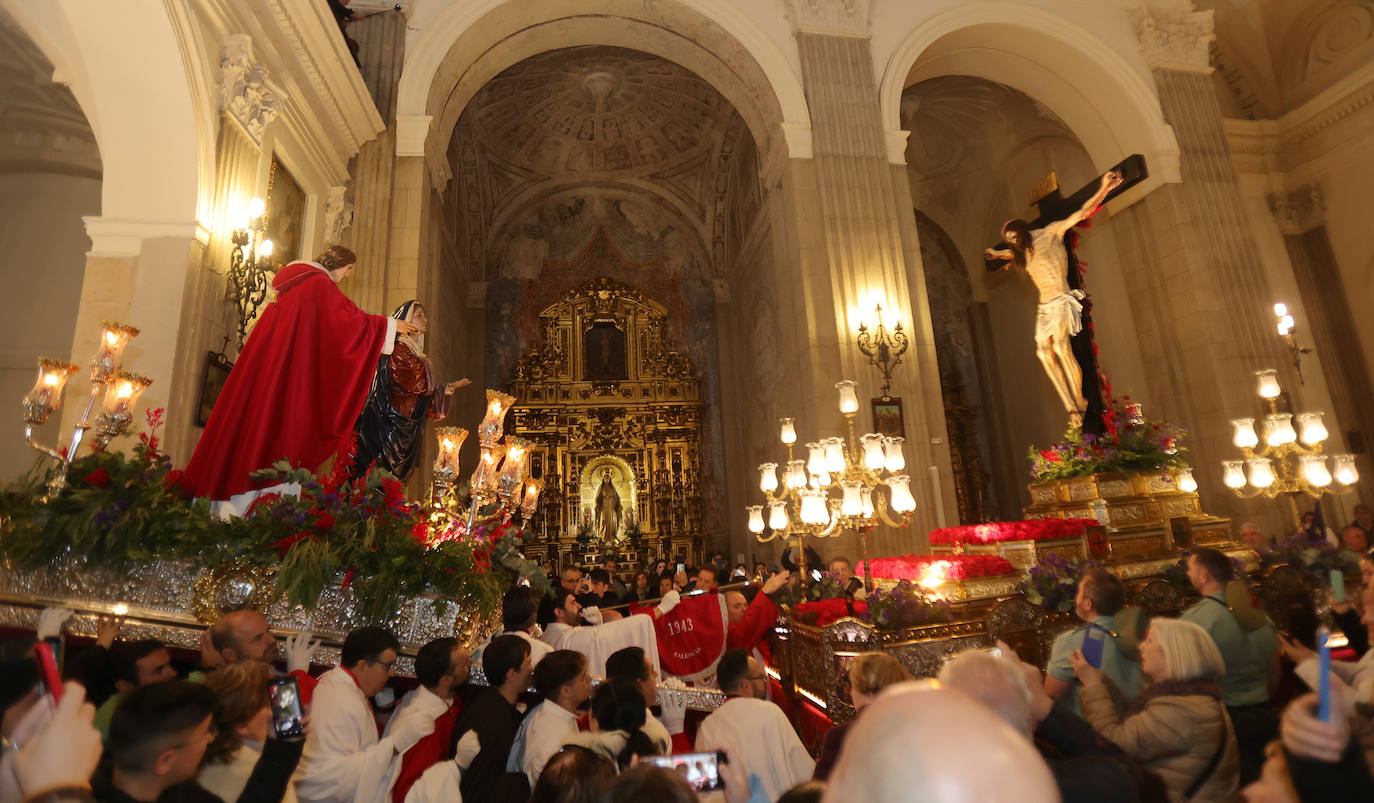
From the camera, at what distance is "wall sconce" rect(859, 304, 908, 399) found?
8.89 metres

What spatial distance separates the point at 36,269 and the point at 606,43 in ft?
29.0

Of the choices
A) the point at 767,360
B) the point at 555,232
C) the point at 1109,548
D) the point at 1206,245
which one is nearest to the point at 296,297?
the point at 1109,548

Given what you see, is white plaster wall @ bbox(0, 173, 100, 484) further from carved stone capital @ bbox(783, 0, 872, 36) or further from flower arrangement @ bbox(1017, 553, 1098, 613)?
flower arrangement @ bbox(1017, 553, 1098, 613)

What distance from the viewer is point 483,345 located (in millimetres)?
16062

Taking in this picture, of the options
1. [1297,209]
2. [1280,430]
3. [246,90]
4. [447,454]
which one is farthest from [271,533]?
[1297,209]

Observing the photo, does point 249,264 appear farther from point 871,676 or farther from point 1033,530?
point 1033,530

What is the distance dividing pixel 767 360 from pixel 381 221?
731 cm

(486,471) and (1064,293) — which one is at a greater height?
(1064,293)

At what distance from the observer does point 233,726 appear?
203cm

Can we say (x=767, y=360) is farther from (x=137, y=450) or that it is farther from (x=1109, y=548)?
(x=137, y=450)

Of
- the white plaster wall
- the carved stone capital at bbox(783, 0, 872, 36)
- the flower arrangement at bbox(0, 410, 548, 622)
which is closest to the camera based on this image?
the flower arrangement at bbox(0, 410, 548, 622)

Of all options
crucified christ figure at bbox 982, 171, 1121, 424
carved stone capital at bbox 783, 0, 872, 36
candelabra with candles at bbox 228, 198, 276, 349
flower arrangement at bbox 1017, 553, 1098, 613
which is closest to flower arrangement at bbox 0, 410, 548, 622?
candelabra with candles at bbox 228, 198, 276, 349

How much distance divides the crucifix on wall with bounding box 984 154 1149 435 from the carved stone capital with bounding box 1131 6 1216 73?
14.9 ft

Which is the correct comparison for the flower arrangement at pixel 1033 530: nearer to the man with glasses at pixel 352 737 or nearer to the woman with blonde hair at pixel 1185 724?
the woman with blonde hair at pixel 1185 724
